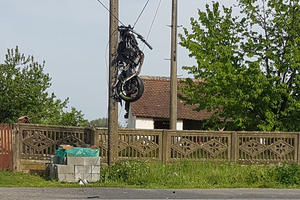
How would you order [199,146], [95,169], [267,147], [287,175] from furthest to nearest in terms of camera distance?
[267,147] → [199,146] → [287,175] → [95,169]

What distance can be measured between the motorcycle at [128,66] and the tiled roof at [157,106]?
73.5ft

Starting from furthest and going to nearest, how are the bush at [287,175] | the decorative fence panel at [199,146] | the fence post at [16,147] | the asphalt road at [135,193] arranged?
the decorative fence panel at [199,146]
the fence post at [16,147]
the bush at [287,175]
the asphalt road at [135,193]

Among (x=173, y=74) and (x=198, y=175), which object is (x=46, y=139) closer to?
(x=198, y=175)

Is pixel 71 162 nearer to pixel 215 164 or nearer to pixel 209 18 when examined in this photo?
pixel 215 164

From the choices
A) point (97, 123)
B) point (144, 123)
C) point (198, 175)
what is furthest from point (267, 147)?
point (97, 123)

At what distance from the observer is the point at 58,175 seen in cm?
1689

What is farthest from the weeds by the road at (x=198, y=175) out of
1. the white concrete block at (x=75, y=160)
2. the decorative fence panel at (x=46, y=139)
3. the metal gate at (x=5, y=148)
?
the metal gate at (x=5, y=148)

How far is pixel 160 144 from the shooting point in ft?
62.5

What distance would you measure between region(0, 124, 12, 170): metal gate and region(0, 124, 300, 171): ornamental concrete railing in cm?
14

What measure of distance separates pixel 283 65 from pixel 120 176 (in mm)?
12185

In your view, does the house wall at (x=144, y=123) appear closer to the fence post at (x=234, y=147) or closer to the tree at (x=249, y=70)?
the tree at (x=249, y=70)

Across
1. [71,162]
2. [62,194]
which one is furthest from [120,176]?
[62,194]

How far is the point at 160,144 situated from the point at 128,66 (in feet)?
9.17

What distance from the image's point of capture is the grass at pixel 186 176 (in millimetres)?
16952
